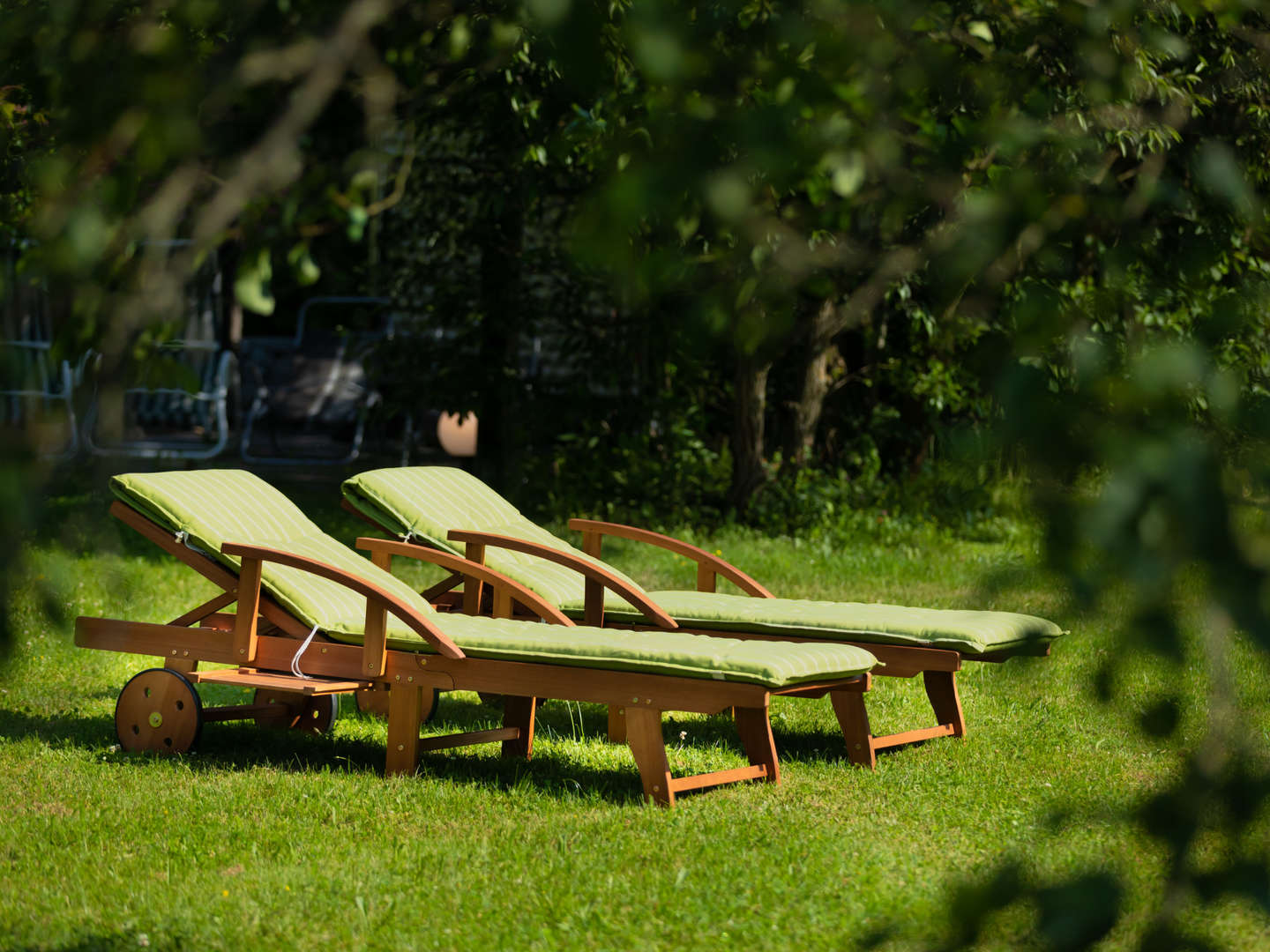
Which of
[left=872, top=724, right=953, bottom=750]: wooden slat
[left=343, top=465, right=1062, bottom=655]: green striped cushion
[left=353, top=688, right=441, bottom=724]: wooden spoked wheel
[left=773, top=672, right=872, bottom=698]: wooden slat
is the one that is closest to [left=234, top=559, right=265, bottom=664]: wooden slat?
[left=353, top=688, right=441, bottom=724]: wooden spoked wheel

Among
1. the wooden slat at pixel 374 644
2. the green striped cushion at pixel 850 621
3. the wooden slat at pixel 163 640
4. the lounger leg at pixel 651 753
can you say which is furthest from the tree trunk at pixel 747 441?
the lounger leg at pixel 651 753

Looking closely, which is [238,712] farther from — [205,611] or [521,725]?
[521,725]

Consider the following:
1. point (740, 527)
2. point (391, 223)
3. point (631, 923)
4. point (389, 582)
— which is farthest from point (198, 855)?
point (391, 223)

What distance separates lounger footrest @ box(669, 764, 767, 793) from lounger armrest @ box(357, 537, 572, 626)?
0.84 metres

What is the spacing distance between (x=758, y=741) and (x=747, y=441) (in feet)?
19.9

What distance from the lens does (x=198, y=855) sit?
3.84 m

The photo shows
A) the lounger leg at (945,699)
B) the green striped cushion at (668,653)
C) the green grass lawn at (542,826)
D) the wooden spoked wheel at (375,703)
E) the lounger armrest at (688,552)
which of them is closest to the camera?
the green grass lawn at (542,826)

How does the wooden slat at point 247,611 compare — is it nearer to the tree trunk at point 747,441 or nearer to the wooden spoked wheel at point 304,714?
the wooden spoked wheel at point 304,714

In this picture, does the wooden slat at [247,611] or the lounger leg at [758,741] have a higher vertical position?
the wooden slat at [247,611]

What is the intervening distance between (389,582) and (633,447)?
18.5ft

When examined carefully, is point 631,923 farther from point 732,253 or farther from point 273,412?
point 273,412

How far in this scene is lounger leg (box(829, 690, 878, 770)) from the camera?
4875mm

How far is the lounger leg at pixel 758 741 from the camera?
14.9 ft

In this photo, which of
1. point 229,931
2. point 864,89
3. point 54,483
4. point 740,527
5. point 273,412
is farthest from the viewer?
point 273,412
